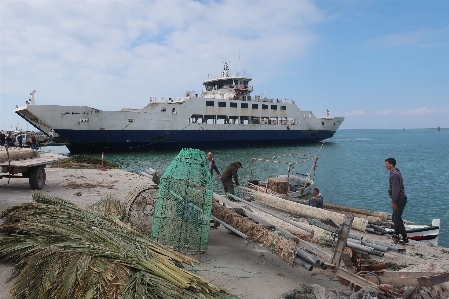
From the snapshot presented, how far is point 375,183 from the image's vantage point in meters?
23.4

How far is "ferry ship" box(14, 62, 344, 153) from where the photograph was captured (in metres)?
33.1

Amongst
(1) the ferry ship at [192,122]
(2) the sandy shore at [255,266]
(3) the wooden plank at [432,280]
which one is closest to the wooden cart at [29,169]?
(2) the sandy shore at [255,266]

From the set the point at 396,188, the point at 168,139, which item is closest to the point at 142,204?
the point at 396,188

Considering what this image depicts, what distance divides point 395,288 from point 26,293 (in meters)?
4.11

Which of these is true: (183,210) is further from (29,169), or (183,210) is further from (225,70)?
(225,70)

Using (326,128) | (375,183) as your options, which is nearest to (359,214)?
(375,183)

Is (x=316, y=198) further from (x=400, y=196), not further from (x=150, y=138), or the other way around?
(x=150, y=138)

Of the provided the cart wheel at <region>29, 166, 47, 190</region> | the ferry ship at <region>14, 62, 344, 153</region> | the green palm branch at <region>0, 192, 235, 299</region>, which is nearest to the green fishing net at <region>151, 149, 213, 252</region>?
the green palm branch at <region>0, 192, 235, 299</region>

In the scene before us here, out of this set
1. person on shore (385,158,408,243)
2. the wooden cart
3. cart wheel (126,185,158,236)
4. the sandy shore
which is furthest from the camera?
the wooden cart

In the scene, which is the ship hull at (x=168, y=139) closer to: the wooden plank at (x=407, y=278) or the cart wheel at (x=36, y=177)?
the cart wheel at (x=36, y=177)

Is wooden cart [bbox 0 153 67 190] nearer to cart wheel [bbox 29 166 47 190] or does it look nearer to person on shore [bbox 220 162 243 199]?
cart wheel [bbox 29 166 47 190]

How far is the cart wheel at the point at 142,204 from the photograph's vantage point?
601 centimetres

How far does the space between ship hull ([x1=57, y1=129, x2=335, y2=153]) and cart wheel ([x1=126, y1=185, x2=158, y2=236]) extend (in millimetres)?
29766

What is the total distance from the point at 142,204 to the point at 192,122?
110 feet
